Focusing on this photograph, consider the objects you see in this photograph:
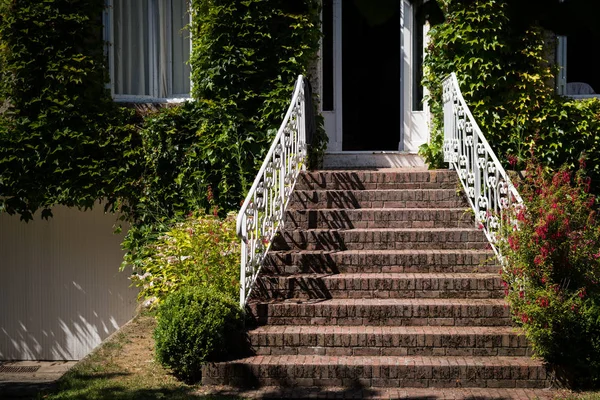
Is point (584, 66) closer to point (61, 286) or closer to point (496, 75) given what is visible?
point (496, 75)

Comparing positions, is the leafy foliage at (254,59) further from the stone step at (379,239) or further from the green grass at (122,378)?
the green grass at (122,378)

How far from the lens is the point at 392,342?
7.05 metres

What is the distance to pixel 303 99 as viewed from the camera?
385 inches

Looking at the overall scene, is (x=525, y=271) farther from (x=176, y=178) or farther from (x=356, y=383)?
(x=176, y=178)

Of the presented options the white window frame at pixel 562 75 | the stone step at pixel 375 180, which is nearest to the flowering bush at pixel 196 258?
the stone step at pixel 375 180

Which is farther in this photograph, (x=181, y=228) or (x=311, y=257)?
(x=181, y=228)

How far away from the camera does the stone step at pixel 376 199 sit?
29.3 feet

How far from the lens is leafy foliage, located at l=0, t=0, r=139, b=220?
408 inches

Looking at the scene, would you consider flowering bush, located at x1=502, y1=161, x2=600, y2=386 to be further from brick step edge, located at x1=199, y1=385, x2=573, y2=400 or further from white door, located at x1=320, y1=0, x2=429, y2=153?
white door, located at x1=320, y1=0, x2=429, y2=153

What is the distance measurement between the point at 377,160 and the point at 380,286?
11.5 ft

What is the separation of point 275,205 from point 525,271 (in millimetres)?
2742

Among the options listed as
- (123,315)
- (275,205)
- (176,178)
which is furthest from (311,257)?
(123,315)

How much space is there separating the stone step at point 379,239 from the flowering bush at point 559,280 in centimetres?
121

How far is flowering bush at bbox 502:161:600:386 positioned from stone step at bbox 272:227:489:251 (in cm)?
121
